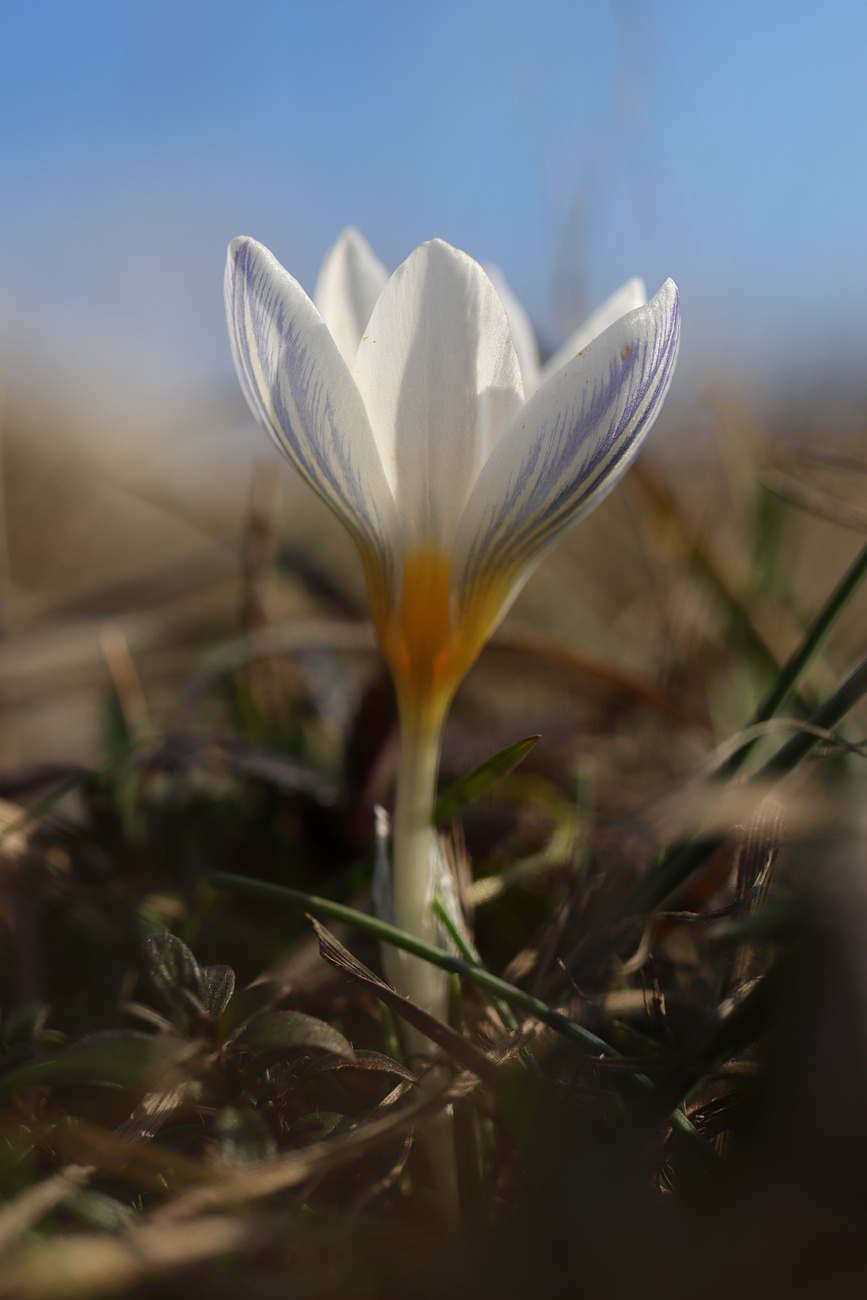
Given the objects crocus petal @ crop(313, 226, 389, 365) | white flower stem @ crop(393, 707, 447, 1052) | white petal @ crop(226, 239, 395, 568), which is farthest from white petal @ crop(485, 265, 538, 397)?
white flower stem @ crop(393, 707, 447, 1052)

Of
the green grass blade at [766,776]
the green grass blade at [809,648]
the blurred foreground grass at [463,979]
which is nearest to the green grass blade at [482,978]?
the blurred foreground grass at [463,979]

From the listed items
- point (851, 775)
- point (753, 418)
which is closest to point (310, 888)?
point (851, 775)

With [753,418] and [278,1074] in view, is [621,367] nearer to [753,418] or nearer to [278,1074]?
[278,1074]

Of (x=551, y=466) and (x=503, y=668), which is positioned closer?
(x=551, y=466)

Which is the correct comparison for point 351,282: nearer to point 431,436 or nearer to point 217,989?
point 431,436

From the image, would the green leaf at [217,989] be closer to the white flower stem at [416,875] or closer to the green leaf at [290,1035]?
the green leaf at [290,1035]

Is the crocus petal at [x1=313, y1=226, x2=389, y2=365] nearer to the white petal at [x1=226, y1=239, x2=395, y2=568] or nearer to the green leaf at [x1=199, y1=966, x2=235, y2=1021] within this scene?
the white petal at [x1=226, y1=239, x2=395, y2=568]
